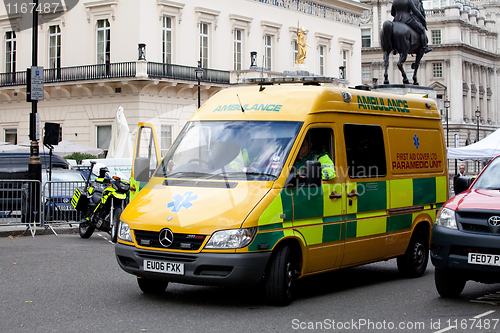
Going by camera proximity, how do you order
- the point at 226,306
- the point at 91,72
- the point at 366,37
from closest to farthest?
1. the point at 226,306
2. the point at 91,72
3. the point at 366,37

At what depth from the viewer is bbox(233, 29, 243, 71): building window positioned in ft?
137

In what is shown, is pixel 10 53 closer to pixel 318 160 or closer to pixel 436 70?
pixel 318 160

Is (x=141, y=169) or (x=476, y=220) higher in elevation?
(x=141, y=169)

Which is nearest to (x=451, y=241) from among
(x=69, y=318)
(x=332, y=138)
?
(x=332, y=138)

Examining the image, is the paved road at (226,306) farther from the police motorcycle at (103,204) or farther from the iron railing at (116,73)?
the iron railing at (116,73)

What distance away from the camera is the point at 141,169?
9.62 meters

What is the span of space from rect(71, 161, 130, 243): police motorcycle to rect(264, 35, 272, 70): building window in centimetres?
2811

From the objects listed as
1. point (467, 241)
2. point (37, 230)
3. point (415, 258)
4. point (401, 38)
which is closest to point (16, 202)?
point (37, 230)

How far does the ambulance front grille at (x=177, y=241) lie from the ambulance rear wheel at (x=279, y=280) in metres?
0.87

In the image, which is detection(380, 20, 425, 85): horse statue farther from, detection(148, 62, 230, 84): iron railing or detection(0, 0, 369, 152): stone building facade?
detection(148, 62, 230, 84): iron railing

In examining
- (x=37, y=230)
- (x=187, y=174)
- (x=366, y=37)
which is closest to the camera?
(x=187, y=174)

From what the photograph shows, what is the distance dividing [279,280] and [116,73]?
97.8 ft

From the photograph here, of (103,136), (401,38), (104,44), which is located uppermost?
(104,44)

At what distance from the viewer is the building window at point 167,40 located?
124 ft
